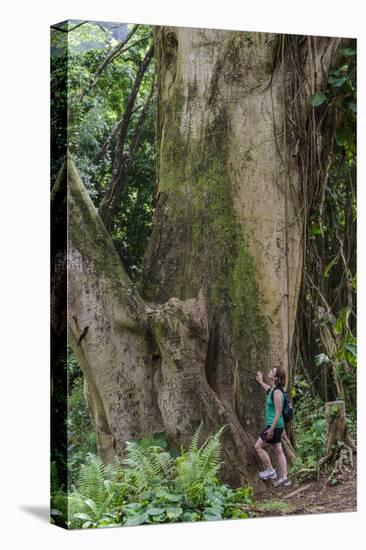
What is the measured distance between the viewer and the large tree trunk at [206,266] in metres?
7.39

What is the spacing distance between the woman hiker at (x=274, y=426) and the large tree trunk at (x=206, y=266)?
2.9 inches

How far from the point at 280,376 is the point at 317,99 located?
6.73ft

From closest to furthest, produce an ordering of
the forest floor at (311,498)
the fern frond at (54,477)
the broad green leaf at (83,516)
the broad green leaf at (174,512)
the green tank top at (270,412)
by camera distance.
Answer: the broad green leaf at (83,516) → the fern frond at (54,477) → the broad green leaf at (174,512) → the forest floor at (311,498) → the green tank top at (270,412)

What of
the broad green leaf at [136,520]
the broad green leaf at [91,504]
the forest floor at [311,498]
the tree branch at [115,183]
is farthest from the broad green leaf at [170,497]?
the tree branch at [115,183]

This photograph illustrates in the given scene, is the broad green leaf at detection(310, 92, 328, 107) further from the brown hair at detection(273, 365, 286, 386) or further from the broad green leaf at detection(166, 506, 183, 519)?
the broad green leaf at detection(166, 506, 183, 519)

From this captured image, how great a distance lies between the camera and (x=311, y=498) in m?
7.91

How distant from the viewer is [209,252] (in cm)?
769

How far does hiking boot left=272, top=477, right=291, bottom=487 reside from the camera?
782 cm

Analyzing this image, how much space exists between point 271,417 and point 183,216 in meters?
1.56

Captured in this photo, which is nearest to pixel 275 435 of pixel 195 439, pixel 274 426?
pixel 274 426

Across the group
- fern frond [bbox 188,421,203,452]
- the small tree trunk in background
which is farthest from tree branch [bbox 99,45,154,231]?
the small tree trunk in background

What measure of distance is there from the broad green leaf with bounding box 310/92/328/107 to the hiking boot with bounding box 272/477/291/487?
8.94 feet

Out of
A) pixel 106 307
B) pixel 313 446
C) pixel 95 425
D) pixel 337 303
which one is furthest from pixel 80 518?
pixel 337 303

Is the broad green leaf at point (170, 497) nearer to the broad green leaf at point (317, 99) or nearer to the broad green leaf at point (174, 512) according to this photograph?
the broad green leaf at point (174, 512)
